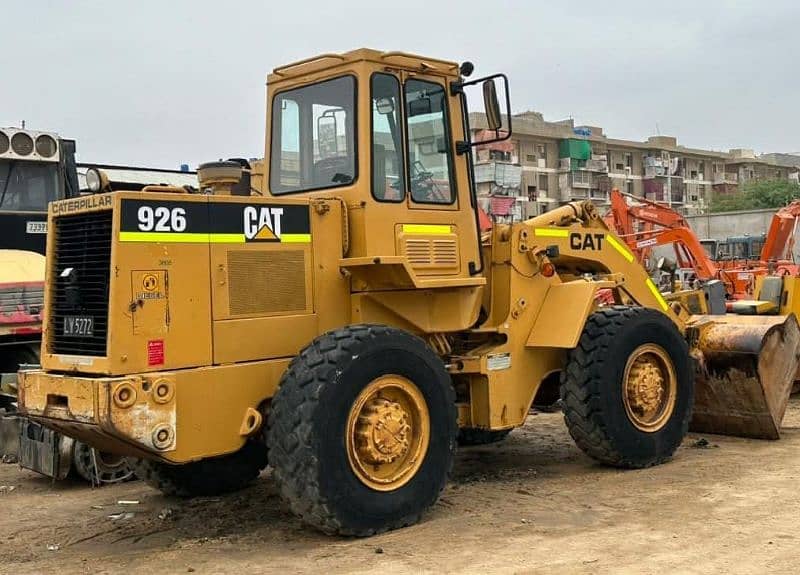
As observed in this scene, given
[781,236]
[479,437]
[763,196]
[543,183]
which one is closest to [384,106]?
[479,437]

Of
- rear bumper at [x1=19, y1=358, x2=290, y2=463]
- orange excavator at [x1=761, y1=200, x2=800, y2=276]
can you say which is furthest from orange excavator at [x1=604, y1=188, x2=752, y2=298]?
rear bumper at [x1=19, y1=358, x2=290, y2=463]

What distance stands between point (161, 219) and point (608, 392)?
3558 mm

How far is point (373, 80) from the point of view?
6.50 m

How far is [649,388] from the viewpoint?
24.6 ft

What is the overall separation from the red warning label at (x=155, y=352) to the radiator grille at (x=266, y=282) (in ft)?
1.70

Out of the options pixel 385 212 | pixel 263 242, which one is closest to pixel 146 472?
pixel 263 242

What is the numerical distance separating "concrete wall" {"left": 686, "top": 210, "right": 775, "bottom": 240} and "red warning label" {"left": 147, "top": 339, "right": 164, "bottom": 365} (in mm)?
41336

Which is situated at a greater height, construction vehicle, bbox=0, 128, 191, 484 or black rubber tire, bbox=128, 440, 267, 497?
construction vehicle, bbox=0, 128, 191, 484

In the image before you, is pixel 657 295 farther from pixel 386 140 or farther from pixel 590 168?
pixel 590 168

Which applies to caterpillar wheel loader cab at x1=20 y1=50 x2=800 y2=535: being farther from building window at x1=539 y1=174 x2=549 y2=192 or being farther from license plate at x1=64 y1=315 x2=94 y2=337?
building window at x1=539 y1=174 x2=549 y2=192

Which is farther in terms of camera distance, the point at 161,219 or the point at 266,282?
the point at 266,282

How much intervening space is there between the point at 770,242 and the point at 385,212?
14237mm

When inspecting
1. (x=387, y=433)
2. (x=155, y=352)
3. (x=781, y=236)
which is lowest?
(x=387, y=433)

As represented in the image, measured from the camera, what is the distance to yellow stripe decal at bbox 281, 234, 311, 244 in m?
6.05
